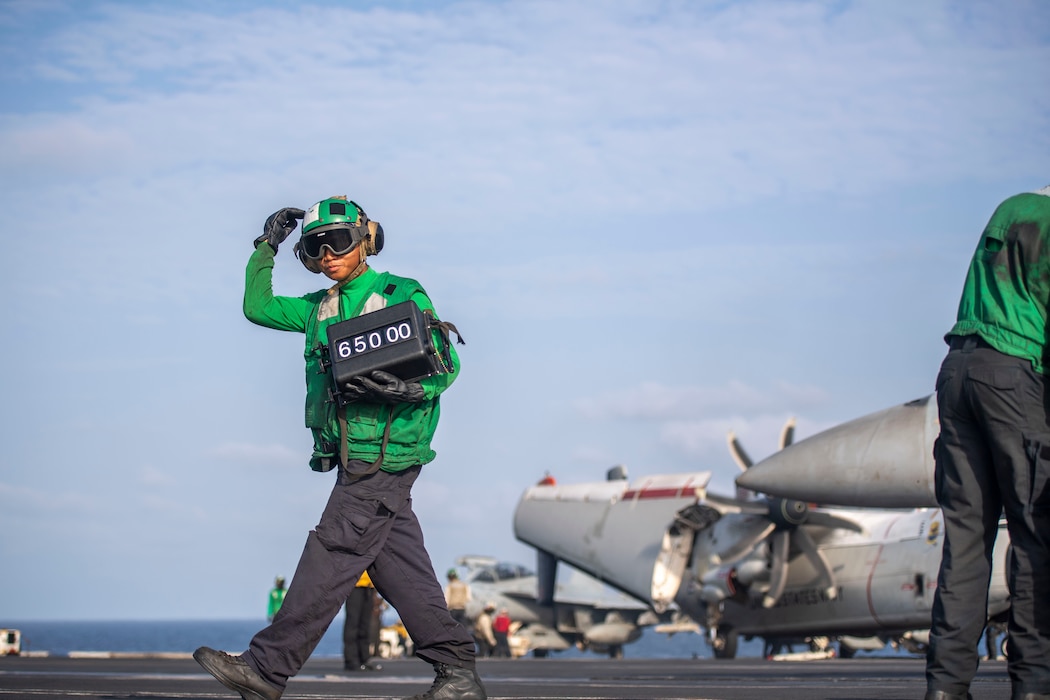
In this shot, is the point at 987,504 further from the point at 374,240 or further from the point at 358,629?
the point at 358,629

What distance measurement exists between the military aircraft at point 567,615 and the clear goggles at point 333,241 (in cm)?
2972

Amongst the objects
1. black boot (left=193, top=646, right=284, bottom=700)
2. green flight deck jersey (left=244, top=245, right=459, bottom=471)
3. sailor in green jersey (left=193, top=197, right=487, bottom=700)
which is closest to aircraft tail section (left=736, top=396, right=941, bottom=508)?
sailor in green jersey (left=193, top=197, right=487, bottom=700)

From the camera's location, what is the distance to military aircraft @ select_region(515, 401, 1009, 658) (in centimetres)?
2242

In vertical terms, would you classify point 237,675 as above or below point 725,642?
above

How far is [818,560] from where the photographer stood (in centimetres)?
2353

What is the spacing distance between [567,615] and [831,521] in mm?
13439

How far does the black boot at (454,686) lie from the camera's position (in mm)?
4840

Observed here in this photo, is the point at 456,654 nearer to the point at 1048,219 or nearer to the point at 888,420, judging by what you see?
the point at 1048,219

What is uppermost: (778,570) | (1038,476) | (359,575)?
(1038,476)

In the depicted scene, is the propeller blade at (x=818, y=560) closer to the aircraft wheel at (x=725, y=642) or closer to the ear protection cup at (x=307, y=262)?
the aircraft wheel at (x=725, y=642)

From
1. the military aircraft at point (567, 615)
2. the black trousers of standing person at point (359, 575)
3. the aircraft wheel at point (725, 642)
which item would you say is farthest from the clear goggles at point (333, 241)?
the military aircraft at point (567, 615)

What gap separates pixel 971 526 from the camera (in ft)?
14.6

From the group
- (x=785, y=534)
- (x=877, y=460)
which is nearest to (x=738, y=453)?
(x=785, y=534)

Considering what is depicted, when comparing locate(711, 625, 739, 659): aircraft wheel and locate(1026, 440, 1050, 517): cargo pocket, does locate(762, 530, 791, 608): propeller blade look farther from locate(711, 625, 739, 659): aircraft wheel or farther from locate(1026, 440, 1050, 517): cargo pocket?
locate(1026, 440, 1050, 517): cargo pocket
